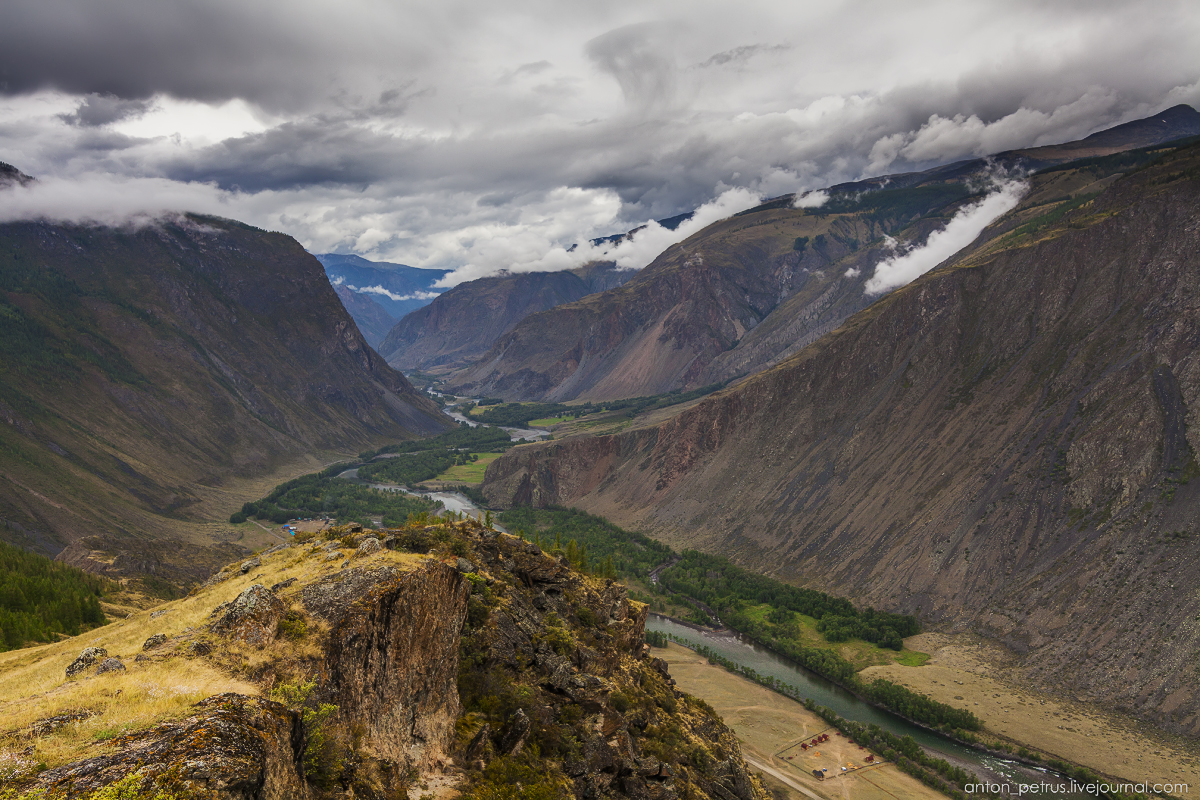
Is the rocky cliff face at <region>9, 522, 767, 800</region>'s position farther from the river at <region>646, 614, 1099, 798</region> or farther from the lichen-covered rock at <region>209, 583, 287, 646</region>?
the river at <region>646, 614, 1099, 798</region>

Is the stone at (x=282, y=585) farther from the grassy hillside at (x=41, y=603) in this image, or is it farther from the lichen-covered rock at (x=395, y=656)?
the grassy hillside at (x=41, y=603)

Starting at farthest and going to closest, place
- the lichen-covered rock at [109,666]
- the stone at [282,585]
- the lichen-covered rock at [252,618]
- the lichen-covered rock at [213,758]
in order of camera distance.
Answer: the stone at [282,585], the lichen-covered rock at [252,618], the lichen-covered rock at [109,666], the lichen-covered rock at [213,758]

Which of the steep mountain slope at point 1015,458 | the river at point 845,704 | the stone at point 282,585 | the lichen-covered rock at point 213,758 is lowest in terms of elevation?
the river at point 845,704

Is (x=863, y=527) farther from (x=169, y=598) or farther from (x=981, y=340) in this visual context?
(x=169, y=598)

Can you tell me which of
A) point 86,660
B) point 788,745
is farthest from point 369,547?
point 788,745

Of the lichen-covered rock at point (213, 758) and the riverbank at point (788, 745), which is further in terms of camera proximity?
the riverbank at point (788, 745)

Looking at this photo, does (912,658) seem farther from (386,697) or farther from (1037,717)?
(386,697)

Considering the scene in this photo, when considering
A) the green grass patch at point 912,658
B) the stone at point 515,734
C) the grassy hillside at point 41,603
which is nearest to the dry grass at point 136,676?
the stone at point 515,734
